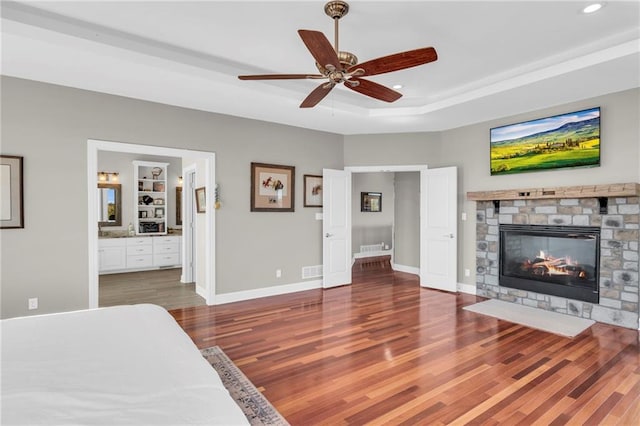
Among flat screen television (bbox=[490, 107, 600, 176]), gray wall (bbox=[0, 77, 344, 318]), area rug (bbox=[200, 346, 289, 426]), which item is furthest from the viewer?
flat screen television (bbox=[490, 107, 600, 176])

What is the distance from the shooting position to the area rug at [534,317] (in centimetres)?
388

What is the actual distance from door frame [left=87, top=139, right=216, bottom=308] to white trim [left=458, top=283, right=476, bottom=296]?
12.6 ft

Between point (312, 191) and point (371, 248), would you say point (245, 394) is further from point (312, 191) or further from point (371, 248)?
point (371, 248)

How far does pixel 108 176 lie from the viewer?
7641mm

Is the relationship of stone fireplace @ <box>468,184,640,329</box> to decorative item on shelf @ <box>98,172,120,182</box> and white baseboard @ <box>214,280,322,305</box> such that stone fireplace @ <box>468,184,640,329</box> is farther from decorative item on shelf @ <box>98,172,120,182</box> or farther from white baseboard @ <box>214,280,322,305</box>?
decorative item on shelf @ <box>98,172,120,182</box>

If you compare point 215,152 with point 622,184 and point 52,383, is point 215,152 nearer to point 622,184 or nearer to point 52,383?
point 52,383

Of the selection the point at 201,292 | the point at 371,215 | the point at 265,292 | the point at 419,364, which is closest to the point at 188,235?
the point at 201,292

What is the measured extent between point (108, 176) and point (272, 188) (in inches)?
177

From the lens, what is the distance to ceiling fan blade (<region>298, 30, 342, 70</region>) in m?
2.12

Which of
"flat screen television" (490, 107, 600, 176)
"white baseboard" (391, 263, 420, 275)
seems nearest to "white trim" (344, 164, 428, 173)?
"flat screen television" (490, 107, 600, 176)

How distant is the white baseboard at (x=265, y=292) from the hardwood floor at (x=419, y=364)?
10.1 inches

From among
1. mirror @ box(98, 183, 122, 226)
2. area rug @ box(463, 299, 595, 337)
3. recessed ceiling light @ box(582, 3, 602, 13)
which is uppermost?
recessed ceiling light @ box(582, 3, 602, 13)

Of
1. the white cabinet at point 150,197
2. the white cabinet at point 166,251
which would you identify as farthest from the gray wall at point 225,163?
the white cabinet at point 150,197

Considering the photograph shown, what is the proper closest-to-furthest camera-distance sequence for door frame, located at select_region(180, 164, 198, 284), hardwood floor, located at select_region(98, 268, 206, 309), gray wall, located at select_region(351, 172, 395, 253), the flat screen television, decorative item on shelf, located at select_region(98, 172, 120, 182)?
the flat screen television, hardwood floor, located at select_region(98, 268, 206, 309), door frame, located at select_region(180, 164, 198, 284), decorative item on shelf, located at select_region(98, 172, 120, 182), gray wall, located at select_region(351, 172, 395, 253)
